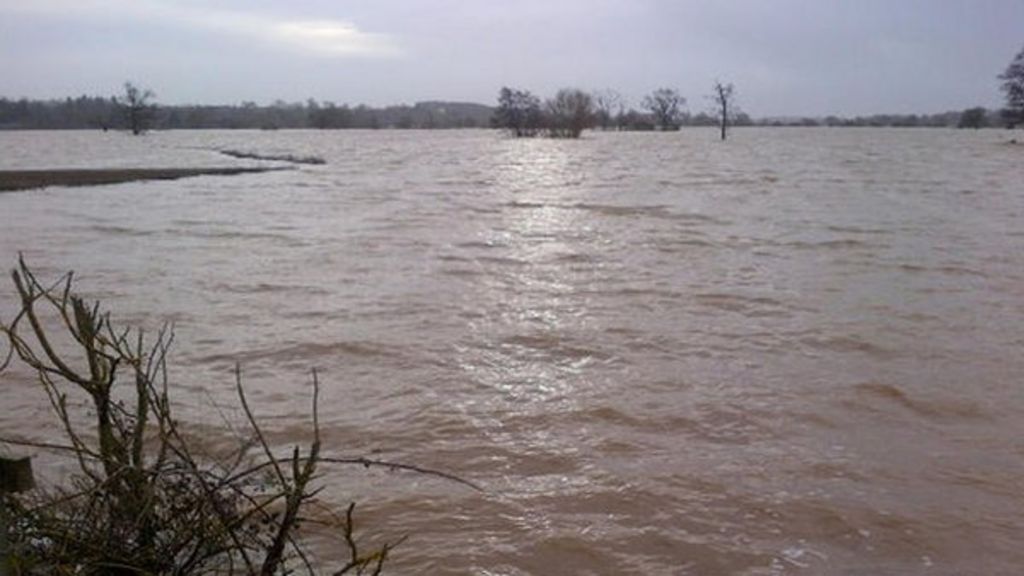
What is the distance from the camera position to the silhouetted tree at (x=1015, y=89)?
8469cm

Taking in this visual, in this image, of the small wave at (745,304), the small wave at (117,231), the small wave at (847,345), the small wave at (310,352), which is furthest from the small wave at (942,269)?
the small wave at (117,231)

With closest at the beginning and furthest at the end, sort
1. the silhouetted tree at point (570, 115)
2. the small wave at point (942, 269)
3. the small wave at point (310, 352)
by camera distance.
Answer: the small wave at point (310, 352) → the small wave at point (942, 269) → the silhouetted tree at point (570, 115)

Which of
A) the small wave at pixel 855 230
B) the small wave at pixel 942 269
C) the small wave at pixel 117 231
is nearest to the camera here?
the small wave at pixel 942 269

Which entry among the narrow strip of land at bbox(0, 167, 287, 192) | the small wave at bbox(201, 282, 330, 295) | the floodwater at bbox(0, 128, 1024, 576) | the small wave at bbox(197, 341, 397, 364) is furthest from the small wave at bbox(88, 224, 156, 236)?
the narrow strip of land at bbox(0, 167, 287, 192)

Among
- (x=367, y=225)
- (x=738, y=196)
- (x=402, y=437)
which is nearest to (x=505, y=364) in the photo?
(x=402, y=437)

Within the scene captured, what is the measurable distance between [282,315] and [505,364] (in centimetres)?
376

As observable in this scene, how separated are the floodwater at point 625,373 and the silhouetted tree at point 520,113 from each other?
98258mm

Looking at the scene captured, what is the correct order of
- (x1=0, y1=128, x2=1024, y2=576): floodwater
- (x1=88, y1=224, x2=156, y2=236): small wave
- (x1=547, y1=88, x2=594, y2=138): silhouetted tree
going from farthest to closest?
(x1=547, y1=88, x2=594, y2=138): silhouetted tree < (x1=88, y1=224, x2=156, y2=236): small wave < (x1=0, y1=128, x2=1024, y2=576): floodwater

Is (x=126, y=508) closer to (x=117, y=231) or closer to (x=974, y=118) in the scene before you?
(x=117, y=231)

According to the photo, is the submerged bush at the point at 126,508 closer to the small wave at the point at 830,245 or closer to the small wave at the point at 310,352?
the small wave at the point at 310,352

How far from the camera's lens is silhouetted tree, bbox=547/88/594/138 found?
11112cm

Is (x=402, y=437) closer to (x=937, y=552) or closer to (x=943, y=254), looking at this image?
(x=937, y=552)

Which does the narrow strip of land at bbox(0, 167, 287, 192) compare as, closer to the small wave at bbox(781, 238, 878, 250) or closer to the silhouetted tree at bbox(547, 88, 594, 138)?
the small wave at bbox(781, 238, 878, 250)

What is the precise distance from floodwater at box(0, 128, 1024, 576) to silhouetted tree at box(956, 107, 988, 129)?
13135 cm
